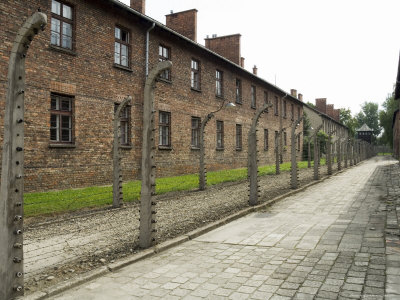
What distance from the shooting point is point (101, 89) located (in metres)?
13.5

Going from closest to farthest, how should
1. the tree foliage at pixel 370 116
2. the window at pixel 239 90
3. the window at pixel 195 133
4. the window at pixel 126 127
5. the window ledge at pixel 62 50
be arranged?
the window ledge at pixel 62 50 → the window at pixel 126 127 → the window at pixel 195 133 → the window at pixel 239 90 → the tree foliage at pixel 370 116

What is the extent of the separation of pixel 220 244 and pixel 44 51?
9.02 metres

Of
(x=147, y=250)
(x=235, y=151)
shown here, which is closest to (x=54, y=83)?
(x=147, y=250)

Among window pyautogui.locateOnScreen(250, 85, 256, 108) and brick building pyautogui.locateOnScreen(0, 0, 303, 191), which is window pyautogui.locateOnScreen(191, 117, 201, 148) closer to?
brick building pyautogui.locateOnScreen(0, 0, 303, 191)

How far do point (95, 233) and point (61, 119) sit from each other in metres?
6.94

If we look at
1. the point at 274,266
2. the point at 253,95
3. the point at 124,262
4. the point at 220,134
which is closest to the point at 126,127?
the point at 220,134

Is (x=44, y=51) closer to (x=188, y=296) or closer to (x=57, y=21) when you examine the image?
(x=57, y=21)

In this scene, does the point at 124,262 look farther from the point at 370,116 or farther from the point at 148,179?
the point at 370,116

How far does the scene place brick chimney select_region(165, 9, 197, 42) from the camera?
21.1 meters

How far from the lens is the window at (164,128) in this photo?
55.8 ft

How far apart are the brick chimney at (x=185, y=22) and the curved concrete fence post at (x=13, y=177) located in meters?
18.3

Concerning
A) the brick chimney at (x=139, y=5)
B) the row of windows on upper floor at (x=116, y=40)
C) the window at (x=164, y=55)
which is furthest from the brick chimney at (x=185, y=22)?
the brick chimney at (x=139, y=5)

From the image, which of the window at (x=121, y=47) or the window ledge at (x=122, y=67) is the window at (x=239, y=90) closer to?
the window at (x=121, y=47)

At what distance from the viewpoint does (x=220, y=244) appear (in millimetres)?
5520
